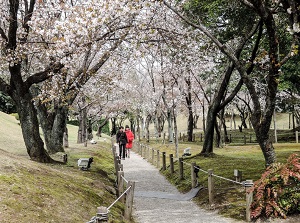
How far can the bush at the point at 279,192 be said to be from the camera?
8.11 metres

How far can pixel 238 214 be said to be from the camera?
9328 mm

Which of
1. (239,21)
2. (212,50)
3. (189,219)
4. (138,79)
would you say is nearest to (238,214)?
(189,219)

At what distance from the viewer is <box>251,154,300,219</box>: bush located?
26.6 ft

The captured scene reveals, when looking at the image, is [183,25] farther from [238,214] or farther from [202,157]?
[238,214]

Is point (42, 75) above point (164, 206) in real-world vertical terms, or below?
above

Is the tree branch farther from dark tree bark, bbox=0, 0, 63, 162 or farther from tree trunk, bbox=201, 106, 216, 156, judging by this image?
tree trunk, bbox=201, 106, 216, 156

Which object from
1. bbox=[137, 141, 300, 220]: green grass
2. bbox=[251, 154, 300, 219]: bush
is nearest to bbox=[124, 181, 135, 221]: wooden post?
bbox=[137, 141, 300, 220]: green grass

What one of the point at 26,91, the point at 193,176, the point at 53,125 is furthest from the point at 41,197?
the point at 53,125

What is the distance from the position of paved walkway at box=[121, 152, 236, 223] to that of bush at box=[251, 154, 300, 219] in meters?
1.06

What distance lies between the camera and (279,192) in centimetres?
820

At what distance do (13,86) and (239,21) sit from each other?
29.0 ft

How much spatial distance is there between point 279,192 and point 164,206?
4.56 metres

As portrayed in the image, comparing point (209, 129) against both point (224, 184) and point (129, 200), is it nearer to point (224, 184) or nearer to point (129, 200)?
point (224, 184)

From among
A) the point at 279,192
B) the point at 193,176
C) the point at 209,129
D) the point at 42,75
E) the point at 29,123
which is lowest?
the point at 193,176
